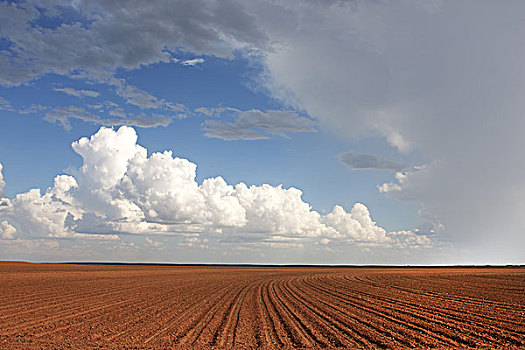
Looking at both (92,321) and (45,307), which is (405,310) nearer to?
(92,321)

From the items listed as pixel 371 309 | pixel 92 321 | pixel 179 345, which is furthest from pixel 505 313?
pixel 92 321

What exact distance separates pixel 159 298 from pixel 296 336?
17870mm

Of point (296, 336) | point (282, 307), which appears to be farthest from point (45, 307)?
point (296, 336)

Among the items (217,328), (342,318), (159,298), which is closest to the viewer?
(217,328)

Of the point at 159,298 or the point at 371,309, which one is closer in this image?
the point at 371,309

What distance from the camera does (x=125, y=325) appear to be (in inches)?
765

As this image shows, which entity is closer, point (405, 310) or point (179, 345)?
point (179, 345)

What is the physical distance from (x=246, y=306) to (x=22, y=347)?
13.4m

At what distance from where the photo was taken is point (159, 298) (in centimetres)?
3156

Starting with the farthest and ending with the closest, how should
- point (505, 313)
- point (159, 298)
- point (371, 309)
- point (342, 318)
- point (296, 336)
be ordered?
point (159, 298), point (371, 309), point (505, 313), point (342, 318), point (296, 336)

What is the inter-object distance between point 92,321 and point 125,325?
224cm

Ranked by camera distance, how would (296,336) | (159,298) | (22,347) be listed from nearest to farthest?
(22,347) < (296,336) < (159,298)

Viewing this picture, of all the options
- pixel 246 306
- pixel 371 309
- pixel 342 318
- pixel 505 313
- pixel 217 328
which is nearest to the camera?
pixel 217 328

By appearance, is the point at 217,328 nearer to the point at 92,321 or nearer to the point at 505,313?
the point at 92,321
